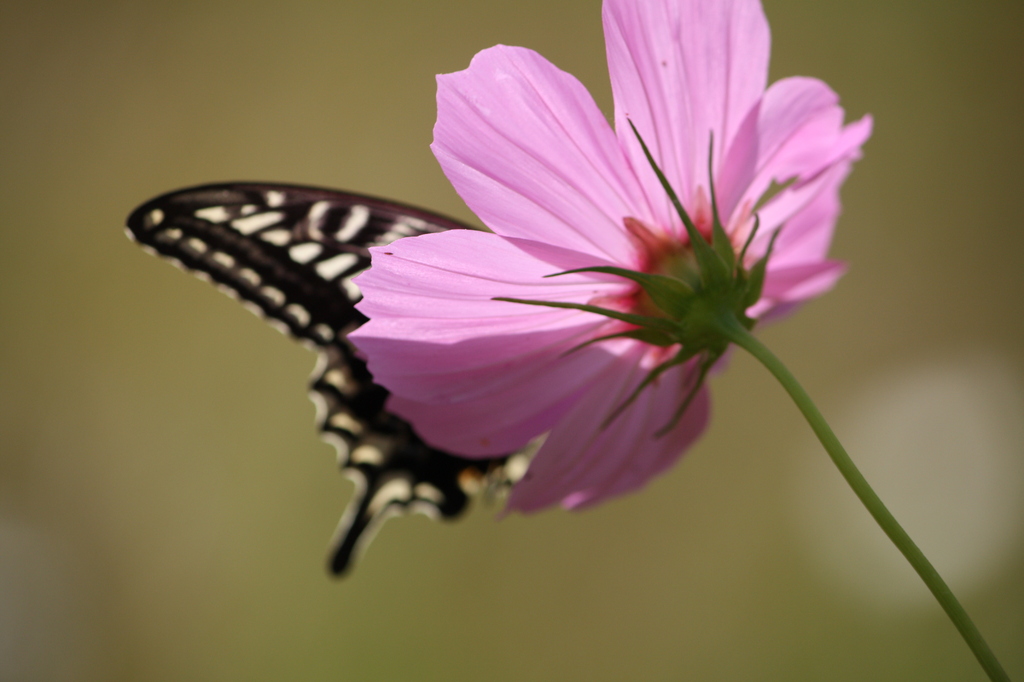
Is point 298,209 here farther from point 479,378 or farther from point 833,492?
point 833,492

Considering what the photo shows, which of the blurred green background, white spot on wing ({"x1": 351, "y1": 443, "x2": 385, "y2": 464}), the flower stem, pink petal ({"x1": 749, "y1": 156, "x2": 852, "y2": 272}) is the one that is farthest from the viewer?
the blurred green background

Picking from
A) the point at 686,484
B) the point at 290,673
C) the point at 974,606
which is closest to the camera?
the point at 974,606

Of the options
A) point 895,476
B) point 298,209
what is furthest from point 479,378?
point 895,476

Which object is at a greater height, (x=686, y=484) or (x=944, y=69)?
(x=944, y=69)

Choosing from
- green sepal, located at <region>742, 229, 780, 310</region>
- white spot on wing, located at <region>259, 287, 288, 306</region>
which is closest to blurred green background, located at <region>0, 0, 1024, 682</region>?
white spot on wing, located at <region>259, 287, 288, 306</region>

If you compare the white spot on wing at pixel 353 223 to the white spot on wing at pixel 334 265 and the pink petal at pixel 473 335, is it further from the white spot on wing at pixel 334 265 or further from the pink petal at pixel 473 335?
the pink petal at pixel 473 335

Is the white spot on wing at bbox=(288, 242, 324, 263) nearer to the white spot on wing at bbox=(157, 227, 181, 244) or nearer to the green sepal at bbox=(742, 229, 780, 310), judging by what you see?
the white spot on wing at bbox=(157, 227, 181, 244)

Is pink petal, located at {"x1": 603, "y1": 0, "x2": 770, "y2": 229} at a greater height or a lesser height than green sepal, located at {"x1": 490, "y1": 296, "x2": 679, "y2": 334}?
greater
